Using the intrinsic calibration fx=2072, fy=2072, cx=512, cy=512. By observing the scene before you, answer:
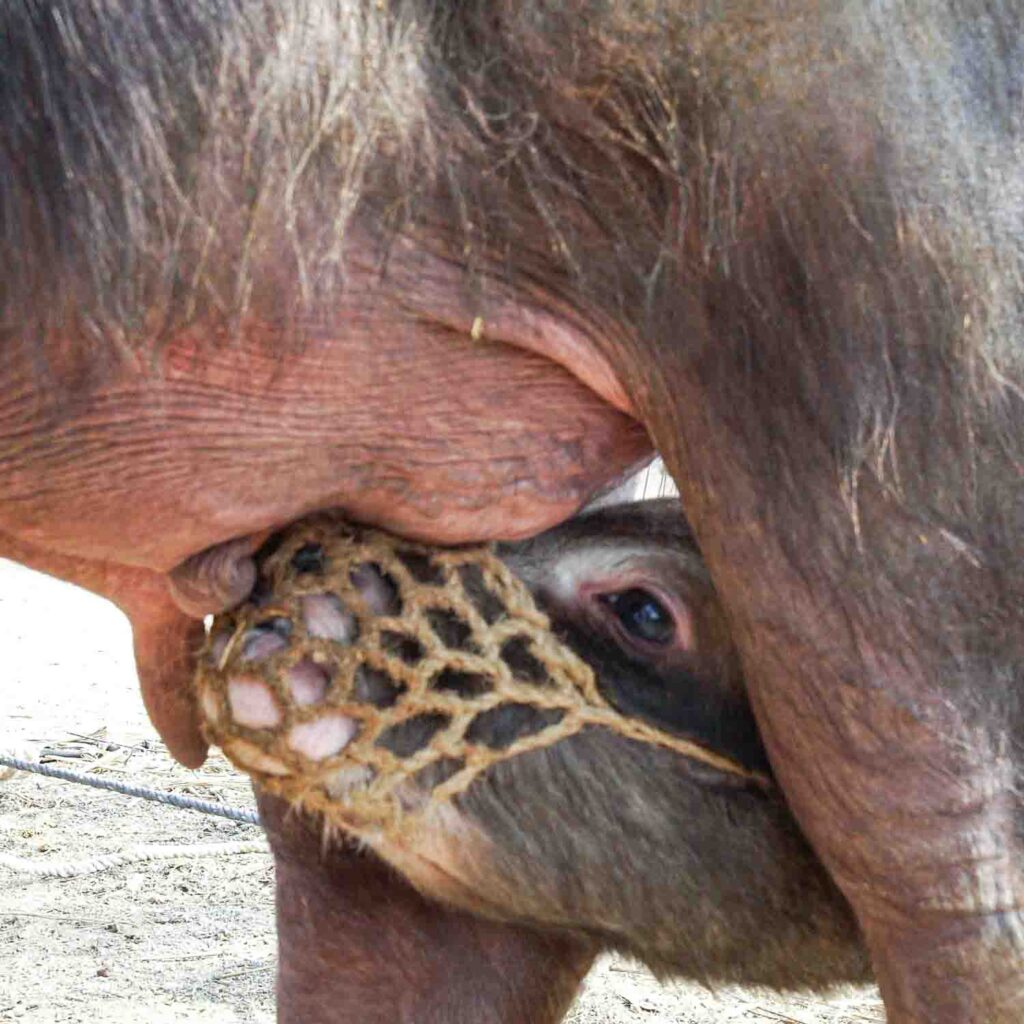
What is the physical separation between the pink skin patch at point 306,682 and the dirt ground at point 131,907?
708mm

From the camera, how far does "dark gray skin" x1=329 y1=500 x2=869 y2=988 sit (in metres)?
2.00

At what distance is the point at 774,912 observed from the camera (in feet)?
6.64

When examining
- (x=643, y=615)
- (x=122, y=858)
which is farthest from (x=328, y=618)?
(x=122, y=858)

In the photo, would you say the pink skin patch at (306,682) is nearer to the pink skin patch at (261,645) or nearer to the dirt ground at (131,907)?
the pink skin patch at (261,645)

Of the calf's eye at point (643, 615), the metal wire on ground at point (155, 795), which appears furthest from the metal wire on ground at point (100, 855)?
the calf's eye at point (643, 615)

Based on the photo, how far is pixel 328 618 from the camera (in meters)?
1.94

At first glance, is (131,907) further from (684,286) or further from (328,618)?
(684,286)

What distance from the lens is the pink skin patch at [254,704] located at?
75.2 inches

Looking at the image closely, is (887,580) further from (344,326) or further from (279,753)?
(279,753)

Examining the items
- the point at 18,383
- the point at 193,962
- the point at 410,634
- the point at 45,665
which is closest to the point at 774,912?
the point at 410,634

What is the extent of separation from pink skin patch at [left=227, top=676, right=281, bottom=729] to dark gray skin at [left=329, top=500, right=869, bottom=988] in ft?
0.44

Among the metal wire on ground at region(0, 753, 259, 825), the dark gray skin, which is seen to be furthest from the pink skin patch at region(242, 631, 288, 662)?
the metal wire on ground at region(0, 753, 259, 825)

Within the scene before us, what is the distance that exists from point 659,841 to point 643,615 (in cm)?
24

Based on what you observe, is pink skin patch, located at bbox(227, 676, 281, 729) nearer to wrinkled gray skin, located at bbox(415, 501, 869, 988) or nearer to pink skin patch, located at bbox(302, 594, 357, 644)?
pink skin patch, located at bbox(302, 594, 357, 644)
